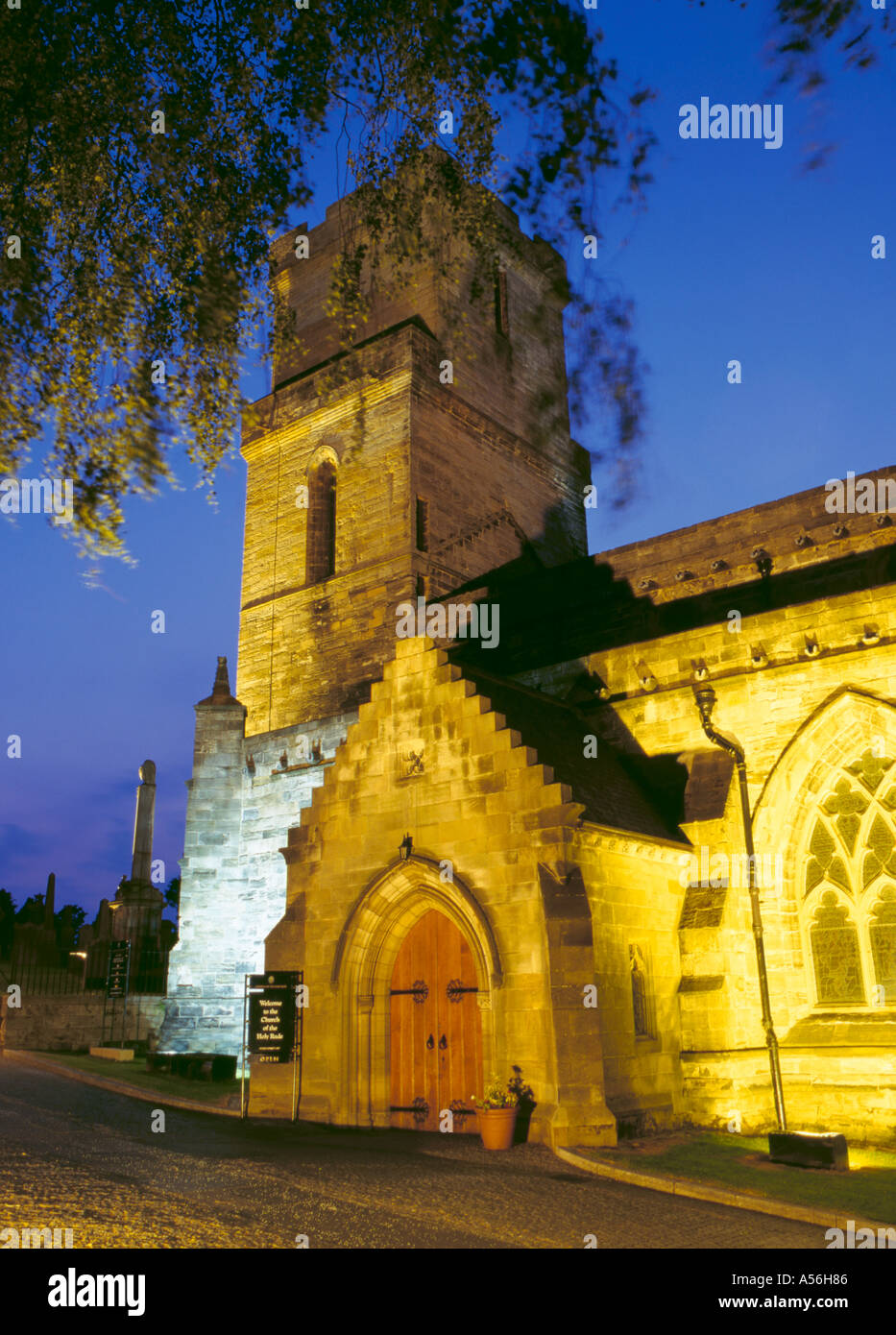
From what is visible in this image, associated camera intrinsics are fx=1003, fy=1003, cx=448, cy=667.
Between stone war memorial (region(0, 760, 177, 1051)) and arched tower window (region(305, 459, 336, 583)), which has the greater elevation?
arched tower window (region(305, 459, 336, 583))

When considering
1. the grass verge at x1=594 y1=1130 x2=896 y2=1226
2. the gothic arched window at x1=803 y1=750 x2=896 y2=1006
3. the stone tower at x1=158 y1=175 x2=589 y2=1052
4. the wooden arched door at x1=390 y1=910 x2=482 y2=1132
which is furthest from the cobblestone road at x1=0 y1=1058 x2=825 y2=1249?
the stone tower at x1=158 y1=175 x2=589 y2=1052

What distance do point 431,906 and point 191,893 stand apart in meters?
11.8

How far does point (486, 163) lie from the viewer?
7156 mm

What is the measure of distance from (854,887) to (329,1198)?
8.44m

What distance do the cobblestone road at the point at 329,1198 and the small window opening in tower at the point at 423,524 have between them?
17.4 m

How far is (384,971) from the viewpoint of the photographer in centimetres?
1395

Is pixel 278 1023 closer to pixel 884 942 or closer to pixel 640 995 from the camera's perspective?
pixel 640 995

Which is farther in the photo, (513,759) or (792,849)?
(792,849)

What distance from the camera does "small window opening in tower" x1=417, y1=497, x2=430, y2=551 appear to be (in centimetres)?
2717

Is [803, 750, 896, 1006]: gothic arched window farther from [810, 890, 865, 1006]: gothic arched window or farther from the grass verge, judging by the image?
the grass verge

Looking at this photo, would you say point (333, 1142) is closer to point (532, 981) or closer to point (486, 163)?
point (532, 981)

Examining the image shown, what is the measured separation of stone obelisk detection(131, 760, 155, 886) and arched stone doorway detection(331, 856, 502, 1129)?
14.8m
